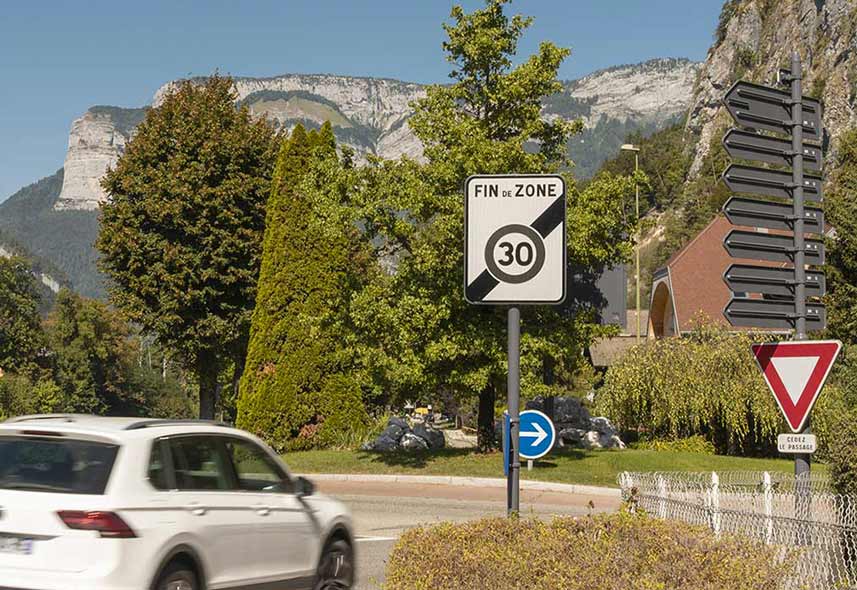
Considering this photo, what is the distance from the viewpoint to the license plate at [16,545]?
24.3ft

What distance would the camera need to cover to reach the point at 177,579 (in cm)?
791

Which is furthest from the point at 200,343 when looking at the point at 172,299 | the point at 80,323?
the point at 80,323

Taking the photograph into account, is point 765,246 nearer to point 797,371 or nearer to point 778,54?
point 797,371

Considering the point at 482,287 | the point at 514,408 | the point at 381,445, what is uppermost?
the point at 482,287

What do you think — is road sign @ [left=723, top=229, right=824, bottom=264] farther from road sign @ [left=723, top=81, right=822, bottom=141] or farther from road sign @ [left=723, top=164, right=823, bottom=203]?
road sign @ [left=723, top=81, right=822, bottom=141]

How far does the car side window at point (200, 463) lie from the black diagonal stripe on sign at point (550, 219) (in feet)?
11.3

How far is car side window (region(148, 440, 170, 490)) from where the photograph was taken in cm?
801

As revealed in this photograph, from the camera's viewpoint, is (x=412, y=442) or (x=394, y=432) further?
(x=394, y=432)

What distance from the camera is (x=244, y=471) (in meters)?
9.23

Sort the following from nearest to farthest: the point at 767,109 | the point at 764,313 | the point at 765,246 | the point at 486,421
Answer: the point at 764,313 < the point at 765,246 < the point at 767,109 < the point at 486,421

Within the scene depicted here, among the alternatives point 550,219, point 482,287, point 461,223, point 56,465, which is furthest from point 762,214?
point 461,223

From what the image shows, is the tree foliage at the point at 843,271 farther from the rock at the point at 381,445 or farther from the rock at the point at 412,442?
the rock at the point at 381,445

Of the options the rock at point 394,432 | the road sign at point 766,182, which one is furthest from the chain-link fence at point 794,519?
the rock at point 394,432

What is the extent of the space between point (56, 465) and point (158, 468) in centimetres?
74
